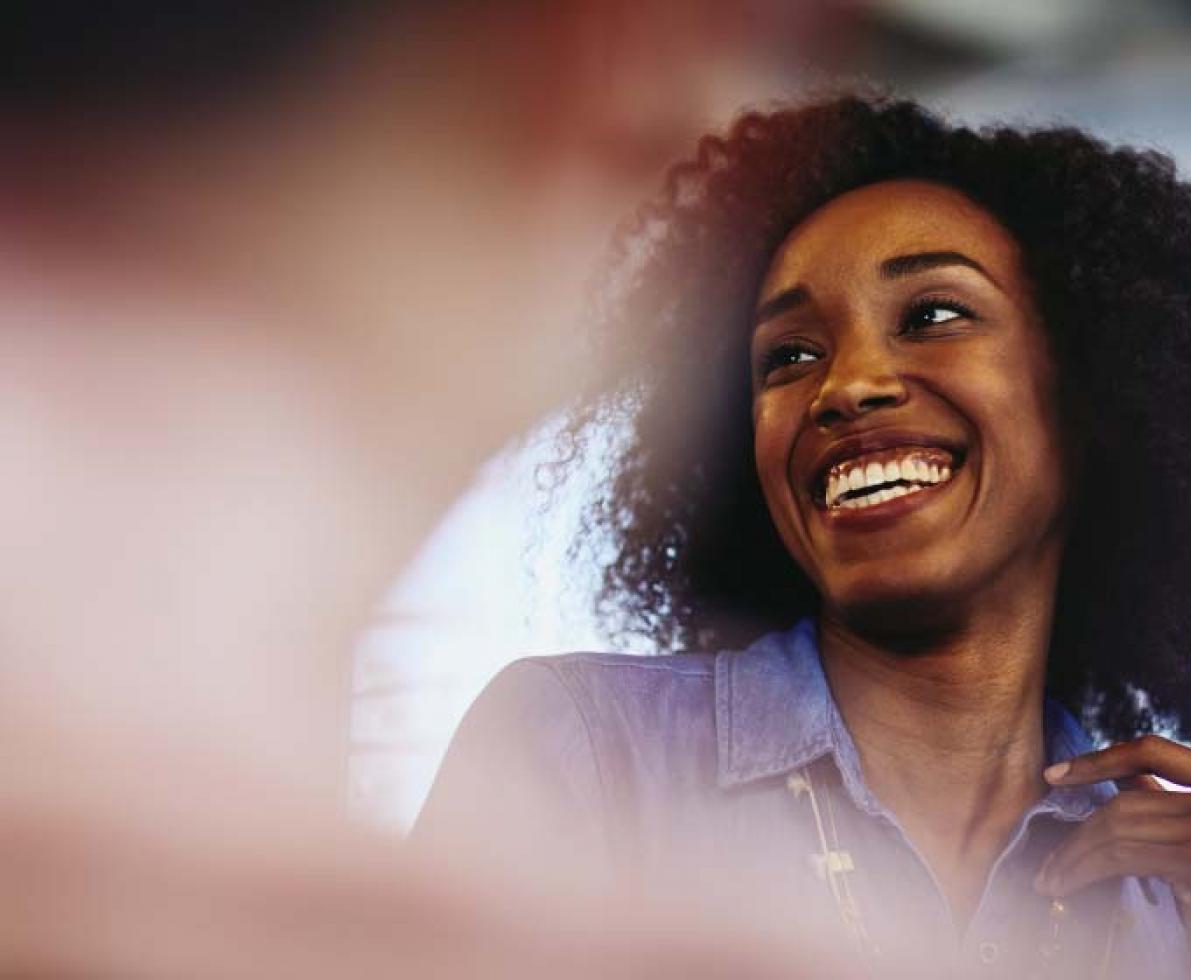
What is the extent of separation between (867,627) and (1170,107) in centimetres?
40

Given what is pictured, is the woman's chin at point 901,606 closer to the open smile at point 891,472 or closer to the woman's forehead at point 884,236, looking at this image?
the open smile at point 891,472

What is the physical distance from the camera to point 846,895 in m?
0.81

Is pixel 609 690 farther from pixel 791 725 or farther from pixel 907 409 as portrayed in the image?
pixel 907 409

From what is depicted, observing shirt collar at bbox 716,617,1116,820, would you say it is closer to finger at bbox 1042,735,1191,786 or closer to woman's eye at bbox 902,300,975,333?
finger at bbox 1042,735,1191,786

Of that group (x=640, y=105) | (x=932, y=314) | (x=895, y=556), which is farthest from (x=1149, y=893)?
(x=640, y=105)

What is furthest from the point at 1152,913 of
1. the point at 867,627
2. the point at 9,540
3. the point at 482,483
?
the point at 9,540

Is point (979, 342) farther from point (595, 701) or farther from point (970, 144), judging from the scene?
point (595, 701)

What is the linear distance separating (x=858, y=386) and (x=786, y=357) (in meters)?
0.05

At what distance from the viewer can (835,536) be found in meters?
0.85

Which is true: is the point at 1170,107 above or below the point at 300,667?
above

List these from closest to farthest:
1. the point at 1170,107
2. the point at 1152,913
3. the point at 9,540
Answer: the point at 9,540, the point at 1152,913, the point at 1170,107

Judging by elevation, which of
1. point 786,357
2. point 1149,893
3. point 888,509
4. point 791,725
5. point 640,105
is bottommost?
point 1149,893

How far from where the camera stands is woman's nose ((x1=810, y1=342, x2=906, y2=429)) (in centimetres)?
83

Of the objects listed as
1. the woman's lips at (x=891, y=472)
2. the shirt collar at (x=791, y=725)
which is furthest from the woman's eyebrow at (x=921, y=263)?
the shirt collar at (x=791, y=725)
